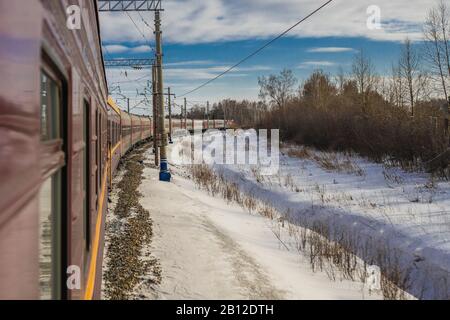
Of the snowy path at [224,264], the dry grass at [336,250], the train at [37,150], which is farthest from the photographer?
the dry grass at [336,250]

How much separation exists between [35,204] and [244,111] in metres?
124

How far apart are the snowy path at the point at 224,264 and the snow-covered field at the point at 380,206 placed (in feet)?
2.80

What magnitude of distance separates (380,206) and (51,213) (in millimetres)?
11296

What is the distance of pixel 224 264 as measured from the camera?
226 inches

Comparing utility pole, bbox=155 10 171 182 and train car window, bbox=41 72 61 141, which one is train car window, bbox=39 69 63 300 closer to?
train car window, bbox=41 72 61 141

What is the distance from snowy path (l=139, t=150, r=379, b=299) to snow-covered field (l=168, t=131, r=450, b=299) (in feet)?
2.80

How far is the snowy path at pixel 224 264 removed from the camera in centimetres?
487

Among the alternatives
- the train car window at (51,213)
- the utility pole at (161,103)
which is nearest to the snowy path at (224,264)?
the train car window at (51,213)

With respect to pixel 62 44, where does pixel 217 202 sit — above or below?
below

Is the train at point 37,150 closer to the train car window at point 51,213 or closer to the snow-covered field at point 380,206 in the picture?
the train car window at point 51,213

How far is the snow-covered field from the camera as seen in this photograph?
8070 millimetres
